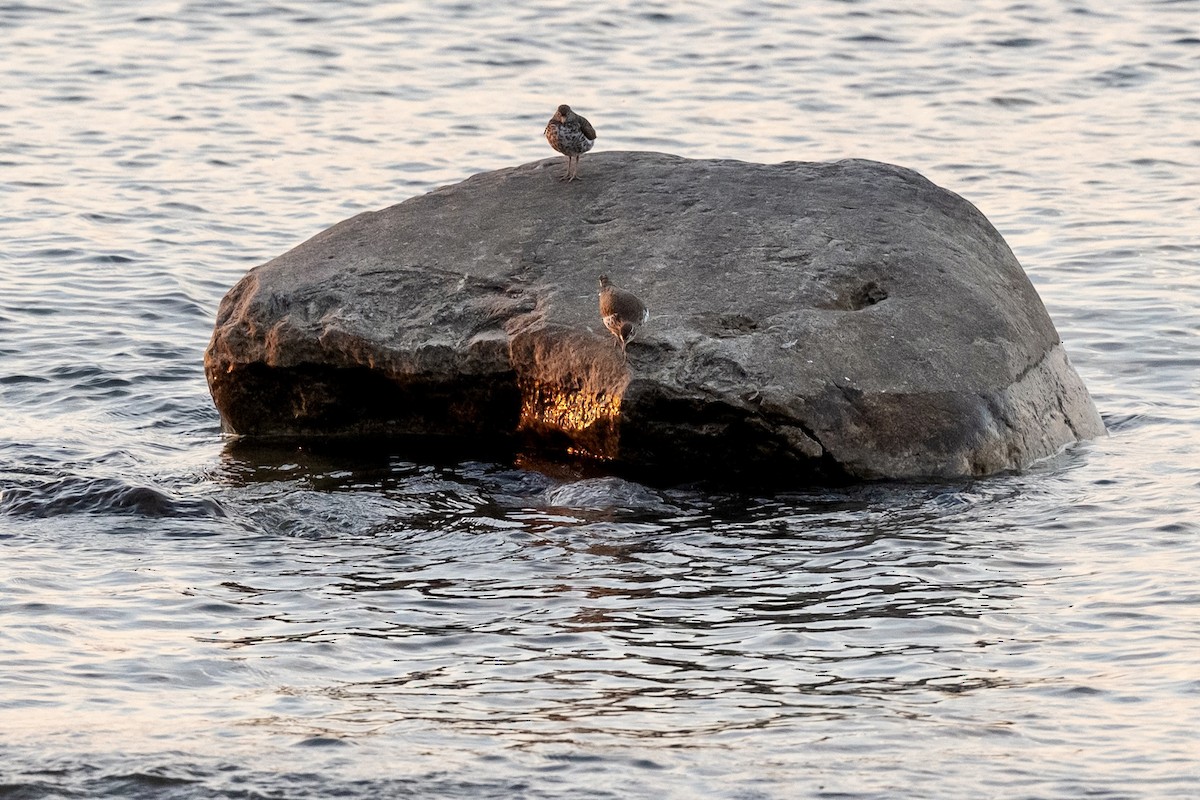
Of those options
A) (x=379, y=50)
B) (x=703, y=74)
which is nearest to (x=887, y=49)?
(x=703, y=74)

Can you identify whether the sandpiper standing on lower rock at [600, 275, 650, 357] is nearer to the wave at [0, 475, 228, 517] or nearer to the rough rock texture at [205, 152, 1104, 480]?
the rough rock texture at [205, 152, 1104, 480]

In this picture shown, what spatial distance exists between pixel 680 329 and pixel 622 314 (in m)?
0.37

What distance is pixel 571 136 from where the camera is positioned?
9.50 m

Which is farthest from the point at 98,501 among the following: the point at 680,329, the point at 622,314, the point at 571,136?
the point at 571,136

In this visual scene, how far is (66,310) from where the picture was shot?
12.2 metres

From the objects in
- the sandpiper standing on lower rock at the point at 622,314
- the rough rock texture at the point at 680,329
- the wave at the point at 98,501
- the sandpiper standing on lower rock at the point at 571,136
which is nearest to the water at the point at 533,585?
the wave at the point at 98,501

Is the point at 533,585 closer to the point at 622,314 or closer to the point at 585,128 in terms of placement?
the point at 622,314

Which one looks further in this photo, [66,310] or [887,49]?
[887,49]

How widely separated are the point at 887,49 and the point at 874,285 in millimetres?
12585

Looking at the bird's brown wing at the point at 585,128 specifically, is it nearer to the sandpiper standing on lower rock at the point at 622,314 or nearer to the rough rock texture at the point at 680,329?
the rough rock texture at the point at 680,329

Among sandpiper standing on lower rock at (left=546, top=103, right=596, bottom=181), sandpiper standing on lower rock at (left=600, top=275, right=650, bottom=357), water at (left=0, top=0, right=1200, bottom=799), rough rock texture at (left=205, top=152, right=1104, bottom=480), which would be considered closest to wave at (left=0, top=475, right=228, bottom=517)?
water at (left=0, top=0, right=1200, bottom=799)

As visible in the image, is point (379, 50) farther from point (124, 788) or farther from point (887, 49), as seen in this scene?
point (124, 788)

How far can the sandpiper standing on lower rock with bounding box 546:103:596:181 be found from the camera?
9469mm

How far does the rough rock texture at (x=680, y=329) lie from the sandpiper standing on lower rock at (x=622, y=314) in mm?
129
